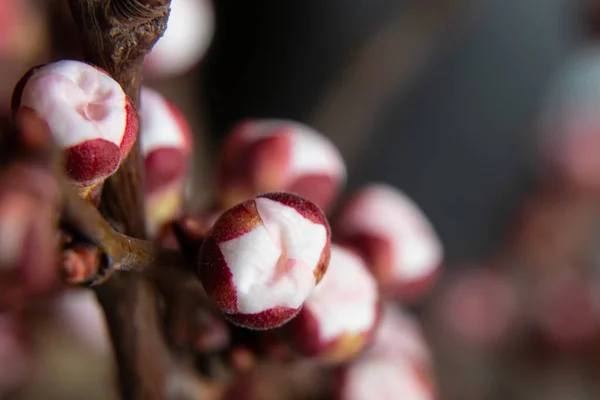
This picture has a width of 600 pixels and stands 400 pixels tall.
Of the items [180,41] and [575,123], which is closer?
[180,41]

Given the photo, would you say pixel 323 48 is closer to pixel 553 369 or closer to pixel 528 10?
pixel 528 10

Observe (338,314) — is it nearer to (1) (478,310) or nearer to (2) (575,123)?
(1) (478,310)

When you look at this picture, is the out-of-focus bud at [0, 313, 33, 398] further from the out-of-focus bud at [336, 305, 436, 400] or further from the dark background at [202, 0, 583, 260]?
the dark background at [202, 0, 583, 260]

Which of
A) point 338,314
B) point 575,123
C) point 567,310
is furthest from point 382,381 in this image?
point 575,123

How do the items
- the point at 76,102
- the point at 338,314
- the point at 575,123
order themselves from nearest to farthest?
the point at 76,102, the point at 338,314, the point at 575,123

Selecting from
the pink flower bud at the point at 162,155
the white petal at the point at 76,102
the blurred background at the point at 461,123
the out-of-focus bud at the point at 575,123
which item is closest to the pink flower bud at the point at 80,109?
the white petal at the point at 76,102

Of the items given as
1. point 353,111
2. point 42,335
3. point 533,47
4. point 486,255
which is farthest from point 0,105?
point 533,47

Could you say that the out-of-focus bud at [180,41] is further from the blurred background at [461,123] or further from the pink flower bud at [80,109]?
the pink flower bud at [80,109]

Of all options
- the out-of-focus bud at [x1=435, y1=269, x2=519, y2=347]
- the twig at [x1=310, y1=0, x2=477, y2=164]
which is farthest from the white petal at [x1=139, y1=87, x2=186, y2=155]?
the out-of-focus bud at [x1=435, y1=269, x2=519, y2=347]
